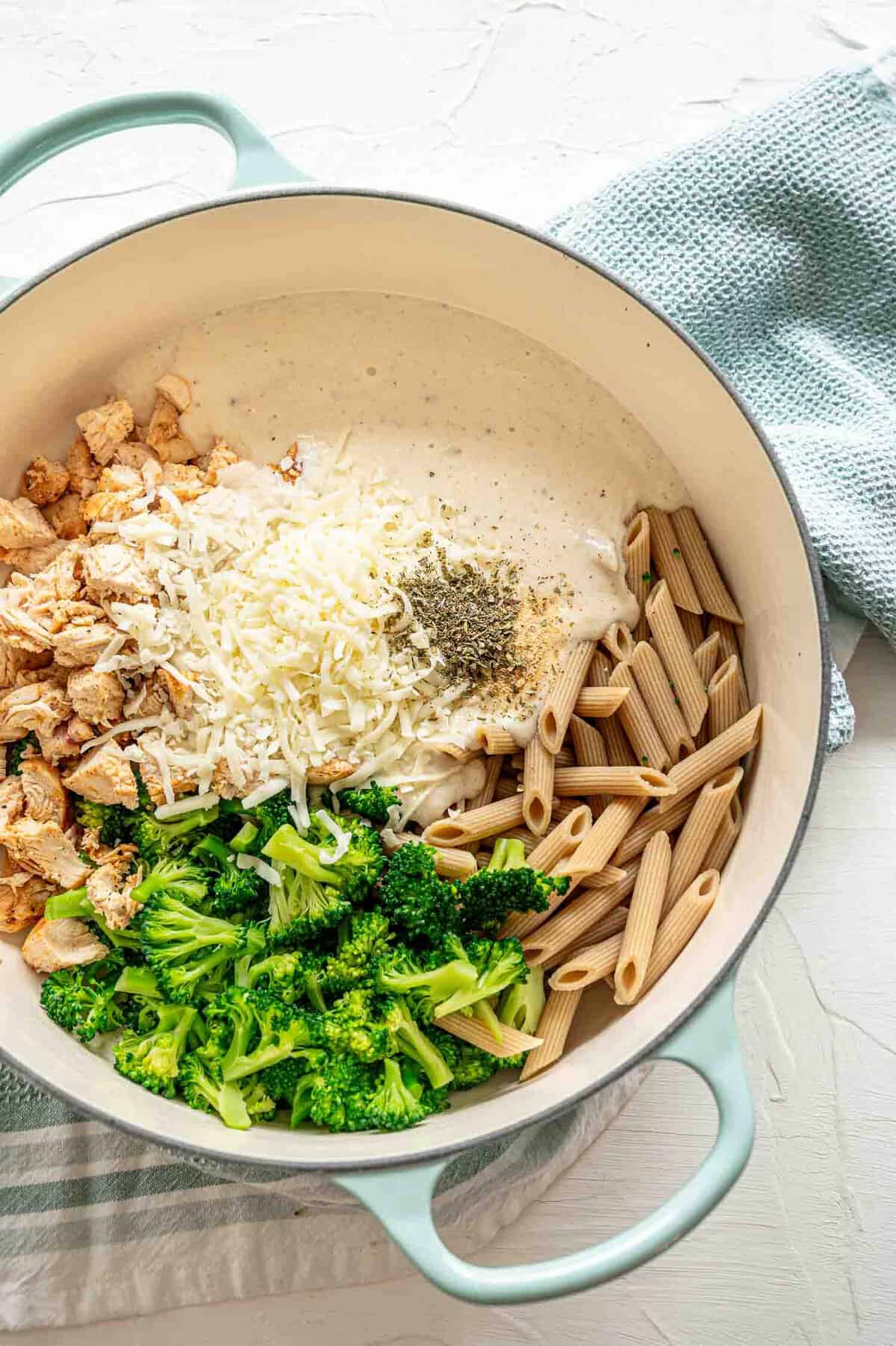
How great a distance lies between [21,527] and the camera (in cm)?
225

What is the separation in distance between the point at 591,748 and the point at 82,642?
103 cm

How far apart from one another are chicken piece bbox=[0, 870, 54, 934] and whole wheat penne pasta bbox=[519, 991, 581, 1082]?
3.40ft

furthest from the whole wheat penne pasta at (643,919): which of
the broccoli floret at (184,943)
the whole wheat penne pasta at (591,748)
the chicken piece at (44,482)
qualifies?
the chicken piece at (44,482)

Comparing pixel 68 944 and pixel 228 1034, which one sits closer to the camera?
pixel 228 1034

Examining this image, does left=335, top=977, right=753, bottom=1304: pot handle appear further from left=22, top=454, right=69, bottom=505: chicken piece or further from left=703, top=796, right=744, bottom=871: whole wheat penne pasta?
left=22, top=454, right=69, bottom=505: chicken piece

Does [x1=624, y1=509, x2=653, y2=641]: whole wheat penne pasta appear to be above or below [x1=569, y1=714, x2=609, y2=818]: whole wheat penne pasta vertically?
above

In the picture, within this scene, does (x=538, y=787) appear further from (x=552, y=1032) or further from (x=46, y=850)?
(x=46, y=850)

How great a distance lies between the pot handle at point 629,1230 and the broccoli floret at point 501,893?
1.11 ft

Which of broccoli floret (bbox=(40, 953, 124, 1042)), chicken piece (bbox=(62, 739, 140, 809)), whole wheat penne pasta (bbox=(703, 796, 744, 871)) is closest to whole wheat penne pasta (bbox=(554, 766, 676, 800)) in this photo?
whole wheat penne pasta (bbox=(703, 796, 744, 871))

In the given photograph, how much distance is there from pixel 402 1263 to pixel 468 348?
1962 mm

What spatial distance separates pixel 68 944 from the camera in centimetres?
215

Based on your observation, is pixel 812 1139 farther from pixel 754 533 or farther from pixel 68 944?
pixel 68 944

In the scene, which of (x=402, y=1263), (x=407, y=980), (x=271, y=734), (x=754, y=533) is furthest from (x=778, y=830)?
(x=402, y=1263)

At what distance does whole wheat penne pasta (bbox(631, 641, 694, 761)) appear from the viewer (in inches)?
84.6
